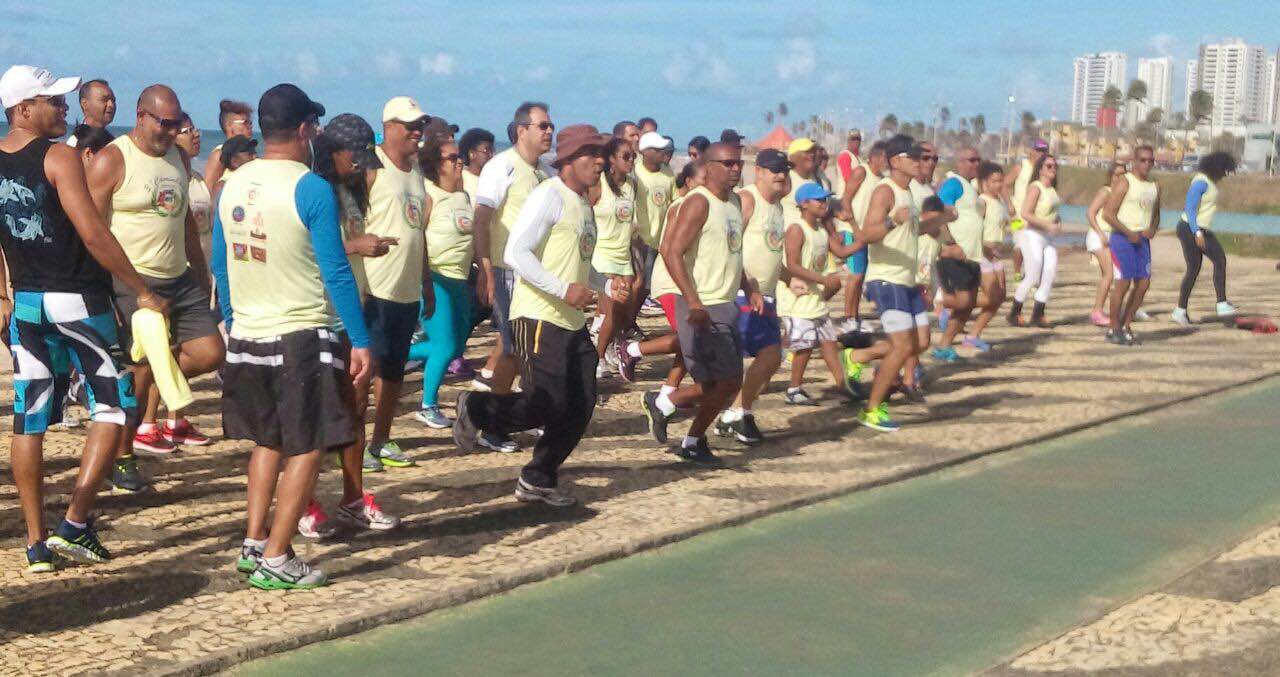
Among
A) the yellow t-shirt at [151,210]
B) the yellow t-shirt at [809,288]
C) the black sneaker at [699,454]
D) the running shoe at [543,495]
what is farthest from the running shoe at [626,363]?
the yellow t-shirt at [151,210]

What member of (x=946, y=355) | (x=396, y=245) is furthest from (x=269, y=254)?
(x=946, y=355)

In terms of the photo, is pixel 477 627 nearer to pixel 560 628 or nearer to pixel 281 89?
pixel 560 628

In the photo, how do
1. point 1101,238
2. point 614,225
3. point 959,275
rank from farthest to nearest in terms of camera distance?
1. point 1101,238
2. point 959,275
3. point 614,225

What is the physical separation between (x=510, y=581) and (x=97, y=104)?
456cm

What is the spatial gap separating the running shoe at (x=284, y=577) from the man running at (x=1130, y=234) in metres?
10.6

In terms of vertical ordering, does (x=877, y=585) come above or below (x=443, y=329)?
below

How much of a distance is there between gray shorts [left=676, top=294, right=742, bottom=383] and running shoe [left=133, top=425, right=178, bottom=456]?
9.43ft

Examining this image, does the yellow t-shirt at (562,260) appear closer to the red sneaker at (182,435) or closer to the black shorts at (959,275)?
the red sneaker at (182,435)

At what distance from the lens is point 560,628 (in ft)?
18.2

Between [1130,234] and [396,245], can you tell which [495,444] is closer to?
[396,245]

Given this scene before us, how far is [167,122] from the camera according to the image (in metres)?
7.29

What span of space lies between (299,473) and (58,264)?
1303 millimetres

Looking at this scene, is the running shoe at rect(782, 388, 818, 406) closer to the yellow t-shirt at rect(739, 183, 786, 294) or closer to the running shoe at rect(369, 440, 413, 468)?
the yellow t-shirt at rect(739, 183, 786, 294)

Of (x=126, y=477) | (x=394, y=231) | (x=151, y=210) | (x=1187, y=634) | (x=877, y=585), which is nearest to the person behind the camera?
(x=1187, y=634)
